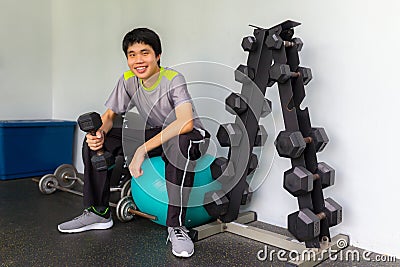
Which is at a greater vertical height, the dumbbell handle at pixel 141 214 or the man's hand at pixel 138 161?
the man's hand at pixel 138 161

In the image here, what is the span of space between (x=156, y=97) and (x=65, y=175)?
1078 mm

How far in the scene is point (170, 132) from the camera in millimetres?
1624

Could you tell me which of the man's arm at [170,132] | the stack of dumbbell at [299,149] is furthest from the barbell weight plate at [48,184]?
the stack of dumbbell at [299,149]

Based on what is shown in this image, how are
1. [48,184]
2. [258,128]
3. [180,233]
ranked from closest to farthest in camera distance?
[180,233], [258,128], [48,184]

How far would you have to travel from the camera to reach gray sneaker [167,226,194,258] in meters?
1.52

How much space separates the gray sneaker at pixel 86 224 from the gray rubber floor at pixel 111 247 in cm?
4

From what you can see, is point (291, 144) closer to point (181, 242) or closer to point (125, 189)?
point (181, 242)

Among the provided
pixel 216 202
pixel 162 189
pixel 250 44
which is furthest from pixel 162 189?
→ pixel 250 44

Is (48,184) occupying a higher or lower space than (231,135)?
lower

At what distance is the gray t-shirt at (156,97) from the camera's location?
1717 mm

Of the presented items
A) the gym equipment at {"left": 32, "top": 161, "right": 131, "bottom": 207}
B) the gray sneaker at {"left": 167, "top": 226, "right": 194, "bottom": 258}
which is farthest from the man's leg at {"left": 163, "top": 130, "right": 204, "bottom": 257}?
the gym equipment at {"left": 32, "top": 161, "right": 131, "bottom": 207}

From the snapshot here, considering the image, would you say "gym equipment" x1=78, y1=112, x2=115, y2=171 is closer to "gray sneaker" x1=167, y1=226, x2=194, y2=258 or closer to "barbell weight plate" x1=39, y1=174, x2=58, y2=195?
"gray sneaker" x1=167, y1=226, x2=194, y2=258

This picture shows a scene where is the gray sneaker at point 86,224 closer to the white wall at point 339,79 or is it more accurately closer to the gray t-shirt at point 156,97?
the gray t-shirt at point 156,97

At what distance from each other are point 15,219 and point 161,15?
4.48 ft
